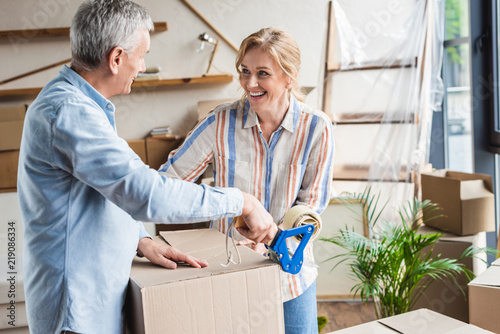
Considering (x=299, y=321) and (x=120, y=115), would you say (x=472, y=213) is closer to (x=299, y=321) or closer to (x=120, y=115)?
(x=299, y=321)

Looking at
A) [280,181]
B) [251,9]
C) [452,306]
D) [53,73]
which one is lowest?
[452,306]

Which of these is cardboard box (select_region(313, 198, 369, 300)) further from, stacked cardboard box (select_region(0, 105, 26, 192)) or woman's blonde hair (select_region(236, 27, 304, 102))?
stacked cardboard box (select_region(0, 105, 26, 192))

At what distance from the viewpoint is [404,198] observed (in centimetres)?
330

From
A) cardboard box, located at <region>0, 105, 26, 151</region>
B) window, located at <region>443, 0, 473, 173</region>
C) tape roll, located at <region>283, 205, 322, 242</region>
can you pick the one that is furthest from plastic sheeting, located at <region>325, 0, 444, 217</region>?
tape roll, located at <region>283, 205, 322, 242</region>

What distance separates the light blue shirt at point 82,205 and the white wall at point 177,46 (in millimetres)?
3038

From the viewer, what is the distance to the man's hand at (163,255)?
1010 mm

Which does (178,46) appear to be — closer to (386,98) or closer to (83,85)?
(386,98)

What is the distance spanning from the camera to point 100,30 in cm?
95

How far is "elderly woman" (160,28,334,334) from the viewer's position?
4.83ft

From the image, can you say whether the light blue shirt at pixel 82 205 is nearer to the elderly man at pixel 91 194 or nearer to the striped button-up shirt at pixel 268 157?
the elderly man at pixel 91 194

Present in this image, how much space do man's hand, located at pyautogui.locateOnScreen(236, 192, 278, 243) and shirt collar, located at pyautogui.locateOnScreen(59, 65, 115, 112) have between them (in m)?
0.33

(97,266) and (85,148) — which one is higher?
(85,148)

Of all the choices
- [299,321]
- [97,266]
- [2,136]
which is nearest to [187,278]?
[97,266]

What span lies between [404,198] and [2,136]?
8.93 ft
